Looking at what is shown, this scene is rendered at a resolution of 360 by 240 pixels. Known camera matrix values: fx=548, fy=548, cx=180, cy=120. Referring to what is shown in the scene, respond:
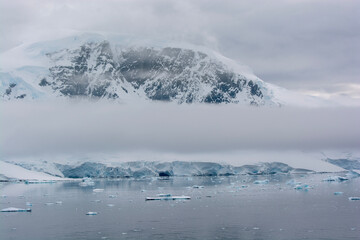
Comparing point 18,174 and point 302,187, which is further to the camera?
point 18,174

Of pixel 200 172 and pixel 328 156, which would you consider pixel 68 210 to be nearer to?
pixel 200 172

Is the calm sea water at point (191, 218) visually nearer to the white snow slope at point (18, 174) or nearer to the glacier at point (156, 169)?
the white snow slope at point (18, 174)

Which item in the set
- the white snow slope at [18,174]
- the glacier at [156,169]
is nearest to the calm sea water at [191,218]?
the white snow slope at [18,174]

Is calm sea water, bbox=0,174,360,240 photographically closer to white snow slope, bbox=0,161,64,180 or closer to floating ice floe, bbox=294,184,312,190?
floating ice floe, bbox=294,184,312,190

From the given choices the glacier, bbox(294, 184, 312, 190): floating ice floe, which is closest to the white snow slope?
the glacier

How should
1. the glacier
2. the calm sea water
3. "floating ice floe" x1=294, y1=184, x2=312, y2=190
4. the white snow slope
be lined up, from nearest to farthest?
the calm sea water, "floating ice floe" x1=294, y1=184, x2=312, y2=190, the white snow slope, the glacier

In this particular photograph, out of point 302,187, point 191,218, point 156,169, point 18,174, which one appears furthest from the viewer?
point 156,169

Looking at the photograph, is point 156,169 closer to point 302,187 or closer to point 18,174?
point 18,174

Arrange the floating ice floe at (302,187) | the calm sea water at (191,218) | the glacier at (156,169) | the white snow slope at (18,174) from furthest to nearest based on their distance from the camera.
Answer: the glacier at (156,169)
the white snow slope at (18,174)
the floating ice floe at (302,187)
the calm sea water at (191,218)

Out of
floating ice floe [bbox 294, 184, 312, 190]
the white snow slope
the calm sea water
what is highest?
the white snow slope

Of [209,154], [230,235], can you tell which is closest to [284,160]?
[209,154]

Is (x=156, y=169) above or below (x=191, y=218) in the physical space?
above

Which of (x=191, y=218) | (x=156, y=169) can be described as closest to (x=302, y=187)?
(x=191, y=218)

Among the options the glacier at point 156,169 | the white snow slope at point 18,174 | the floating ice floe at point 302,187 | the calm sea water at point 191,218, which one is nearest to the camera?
the calm sea water at point 191,218
